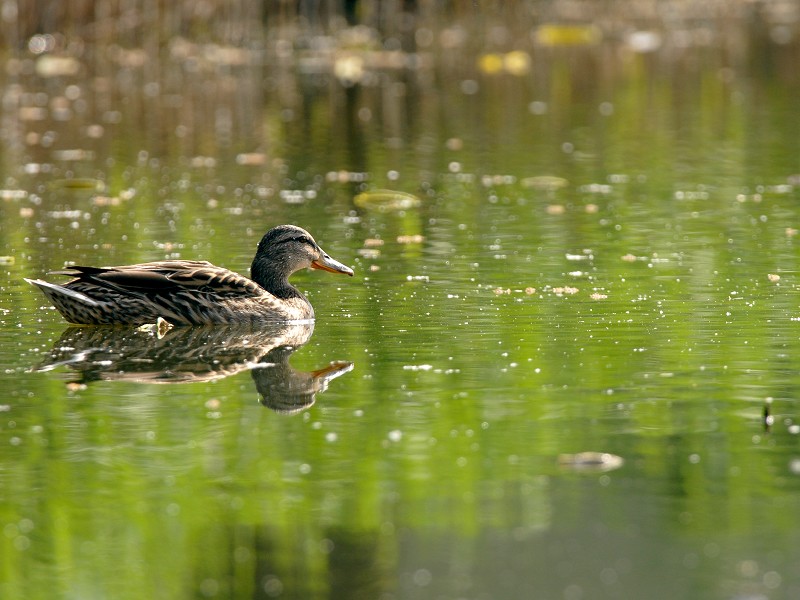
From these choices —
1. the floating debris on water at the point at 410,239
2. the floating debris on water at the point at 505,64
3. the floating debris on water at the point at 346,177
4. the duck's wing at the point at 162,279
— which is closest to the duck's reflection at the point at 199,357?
the duck's wing at the point at 162,279

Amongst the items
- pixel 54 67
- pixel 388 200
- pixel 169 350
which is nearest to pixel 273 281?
pixel 169 350

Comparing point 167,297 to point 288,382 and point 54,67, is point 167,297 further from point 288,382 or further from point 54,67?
point 54,67

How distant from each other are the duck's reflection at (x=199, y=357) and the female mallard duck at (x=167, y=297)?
0.24 ft

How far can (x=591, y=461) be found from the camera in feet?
20.0

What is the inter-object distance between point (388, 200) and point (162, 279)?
A: 16.1ft

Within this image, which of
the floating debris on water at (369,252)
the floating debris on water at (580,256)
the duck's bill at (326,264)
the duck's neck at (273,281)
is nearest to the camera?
the duck's neck at (273,281)

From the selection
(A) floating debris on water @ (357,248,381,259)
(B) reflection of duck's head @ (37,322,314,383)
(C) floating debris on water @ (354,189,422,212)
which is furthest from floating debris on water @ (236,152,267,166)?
(B) reflection of duck's head @ (37,322,314,383)

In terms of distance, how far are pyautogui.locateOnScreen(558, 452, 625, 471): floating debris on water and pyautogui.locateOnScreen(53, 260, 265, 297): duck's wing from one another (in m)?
3.62

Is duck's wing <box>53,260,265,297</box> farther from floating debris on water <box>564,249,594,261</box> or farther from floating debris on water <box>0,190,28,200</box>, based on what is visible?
floating debris on water <box>0,190,28,200</box>

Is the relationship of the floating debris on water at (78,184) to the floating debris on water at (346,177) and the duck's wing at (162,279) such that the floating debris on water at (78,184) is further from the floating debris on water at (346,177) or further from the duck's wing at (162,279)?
the duck's wing at (162,279)

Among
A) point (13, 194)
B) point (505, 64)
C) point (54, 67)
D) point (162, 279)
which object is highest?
point (54, 67)

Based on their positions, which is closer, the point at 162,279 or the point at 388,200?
the point at 162,279

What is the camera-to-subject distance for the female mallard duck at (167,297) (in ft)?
30.1

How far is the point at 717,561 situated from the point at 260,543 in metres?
1.50
